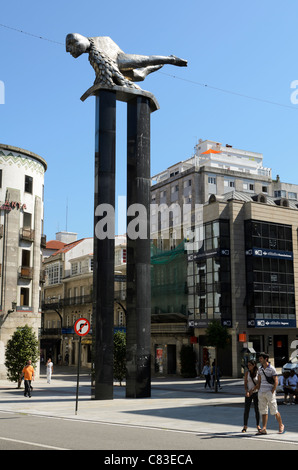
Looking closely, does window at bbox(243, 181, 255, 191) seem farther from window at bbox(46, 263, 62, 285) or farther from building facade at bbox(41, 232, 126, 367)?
window at bbox(46, 263, 62, 285)

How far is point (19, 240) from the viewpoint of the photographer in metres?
49.3

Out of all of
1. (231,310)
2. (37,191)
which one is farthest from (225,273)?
(37,191)

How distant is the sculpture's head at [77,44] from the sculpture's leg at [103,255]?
2.26 meters

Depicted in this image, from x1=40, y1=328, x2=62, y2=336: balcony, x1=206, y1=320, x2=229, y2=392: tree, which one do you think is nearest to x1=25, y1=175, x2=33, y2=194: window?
x1=206, y1=320, x2=229, y2=392: tree

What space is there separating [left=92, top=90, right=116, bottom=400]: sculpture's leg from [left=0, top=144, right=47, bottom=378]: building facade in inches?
905

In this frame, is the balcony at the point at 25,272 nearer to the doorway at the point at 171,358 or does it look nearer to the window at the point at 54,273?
the doorway at the point at 171,358

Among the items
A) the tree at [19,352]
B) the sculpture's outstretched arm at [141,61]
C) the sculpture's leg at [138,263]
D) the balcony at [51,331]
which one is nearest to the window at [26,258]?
the tree at [19,352]

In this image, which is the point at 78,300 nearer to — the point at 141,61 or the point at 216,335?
the point at 216,335

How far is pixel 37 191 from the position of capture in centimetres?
5131

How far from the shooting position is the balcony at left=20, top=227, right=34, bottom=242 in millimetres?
49250

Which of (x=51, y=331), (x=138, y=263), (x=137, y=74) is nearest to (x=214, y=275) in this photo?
(x=138, y=263)

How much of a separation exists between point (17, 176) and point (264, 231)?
75.8 ft

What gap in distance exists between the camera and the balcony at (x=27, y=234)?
162 ft

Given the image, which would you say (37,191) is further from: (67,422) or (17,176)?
(67,422)
